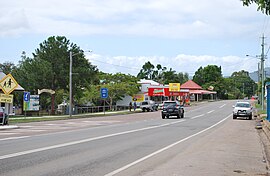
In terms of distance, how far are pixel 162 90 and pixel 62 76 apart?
2932cm

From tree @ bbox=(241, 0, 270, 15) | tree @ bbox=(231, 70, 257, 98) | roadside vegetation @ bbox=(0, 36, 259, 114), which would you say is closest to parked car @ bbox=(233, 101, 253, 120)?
roadside vegetation @ bbox=(0, 36, 259, 114)

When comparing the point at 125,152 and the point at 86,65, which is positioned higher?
the point at 86,65

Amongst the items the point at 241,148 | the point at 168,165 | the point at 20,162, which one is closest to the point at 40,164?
the point at 20,162

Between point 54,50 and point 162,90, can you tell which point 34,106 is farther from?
point 162,90

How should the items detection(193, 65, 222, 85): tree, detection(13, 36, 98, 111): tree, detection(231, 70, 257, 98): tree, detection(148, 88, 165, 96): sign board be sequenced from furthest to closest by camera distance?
detection(231, 70, 257, 98): tree < detection(193, 65, 222, 85): tree < detection(148, 88, 165, 96): sign board < detection(13, 36, 98, 111): tree

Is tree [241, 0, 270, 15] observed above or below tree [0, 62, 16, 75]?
below

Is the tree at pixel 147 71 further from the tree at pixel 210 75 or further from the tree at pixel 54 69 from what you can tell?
the tree at pixel 54 69

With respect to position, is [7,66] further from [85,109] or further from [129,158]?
[129,158]

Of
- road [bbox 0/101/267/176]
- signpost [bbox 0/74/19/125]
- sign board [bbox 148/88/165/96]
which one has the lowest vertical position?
road [bbox 0/101/267/176]

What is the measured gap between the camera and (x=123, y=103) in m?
80.2

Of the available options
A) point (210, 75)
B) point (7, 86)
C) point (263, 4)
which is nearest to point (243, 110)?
point (7, 86)

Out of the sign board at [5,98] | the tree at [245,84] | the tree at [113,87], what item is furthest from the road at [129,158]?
the tree at [245,84]

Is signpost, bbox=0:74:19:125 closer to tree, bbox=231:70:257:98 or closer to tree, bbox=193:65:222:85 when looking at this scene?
tree, bbox=193:65:222:85

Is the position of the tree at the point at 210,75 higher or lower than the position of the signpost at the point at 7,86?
higher
